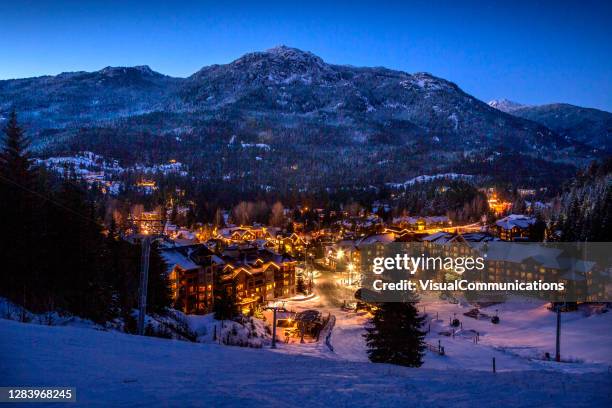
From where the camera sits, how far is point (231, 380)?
25.2 ft

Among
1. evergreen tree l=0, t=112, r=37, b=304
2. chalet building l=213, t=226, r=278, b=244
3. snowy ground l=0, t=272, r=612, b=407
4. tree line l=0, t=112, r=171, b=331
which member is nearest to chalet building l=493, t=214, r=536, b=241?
chalet building l=213, t=226, r=278, b=244

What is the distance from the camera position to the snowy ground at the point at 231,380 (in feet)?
21.1

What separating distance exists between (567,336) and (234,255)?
33.3 meters

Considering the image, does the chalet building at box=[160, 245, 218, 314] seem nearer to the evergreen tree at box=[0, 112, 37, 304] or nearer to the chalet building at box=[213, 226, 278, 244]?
the evergreen tree at box=[0, 112, 37, 304]

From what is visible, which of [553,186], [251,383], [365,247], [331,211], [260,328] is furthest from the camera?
[553,186]

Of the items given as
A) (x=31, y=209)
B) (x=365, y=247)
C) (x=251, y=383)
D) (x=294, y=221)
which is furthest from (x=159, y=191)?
(x=251, y=383)

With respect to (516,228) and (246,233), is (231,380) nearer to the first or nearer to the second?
(246,233)

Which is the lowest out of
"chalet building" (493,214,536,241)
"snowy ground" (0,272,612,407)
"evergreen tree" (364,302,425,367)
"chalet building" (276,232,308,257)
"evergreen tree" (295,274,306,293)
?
"evergreen tree" (295,274,306,293)

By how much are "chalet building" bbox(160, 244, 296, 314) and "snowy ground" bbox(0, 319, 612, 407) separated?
26.9 m

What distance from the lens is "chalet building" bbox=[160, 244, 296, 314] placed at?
131 feet

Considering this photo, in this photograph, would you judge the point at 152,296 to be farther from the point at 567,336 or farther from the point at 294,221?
the point at 294,221

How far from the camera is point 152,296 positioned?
24.3 metres

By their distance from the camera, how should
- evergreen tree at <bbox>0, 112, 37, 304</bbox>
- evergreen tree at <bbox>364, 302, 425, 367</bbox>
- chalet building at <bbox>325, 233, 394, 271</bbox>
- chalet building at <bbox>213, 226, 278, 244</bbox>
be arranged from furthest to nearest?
chalet building at <bbox>213, 226, 278, 244</bbox> < chalet building at <bbox>325, 233, 394, 271</bbox> < evergreen tree at <bbox>364, 302, 425, 367</bbox> < evergreen tree at <bbox>0, 112, 37, 304</bbox>

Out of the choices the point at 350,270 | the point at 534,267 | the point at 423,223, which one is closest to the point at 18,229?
the point at 534,267
